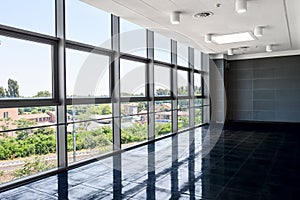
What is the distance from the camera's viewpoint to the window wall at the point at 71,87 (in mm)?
3553

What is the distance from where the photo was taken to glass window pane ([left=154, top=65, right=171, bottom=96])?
22.0ft

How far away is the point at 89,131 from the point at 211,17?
330 cm

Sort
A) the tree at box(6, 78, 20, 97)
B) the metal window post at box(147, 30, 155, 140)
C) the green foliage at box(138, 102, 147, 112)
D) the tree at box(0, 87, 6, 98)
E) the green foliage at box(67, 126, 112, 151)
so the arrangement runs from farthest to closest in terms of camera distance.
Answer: the metal window post at box(147, 30, 155, 140) < the green foliage at box(138, 102, 147, 112) < the green foliage at box(67, 126, 112, 151) < the tree at box(6, 78, 20, 97) < the tree at box(0, 87, 6, 98)

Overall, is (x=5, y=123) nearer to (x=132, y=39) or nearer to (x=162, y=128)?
(x=132, y=39)

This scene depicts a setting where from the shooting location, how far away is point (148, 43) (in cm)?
636

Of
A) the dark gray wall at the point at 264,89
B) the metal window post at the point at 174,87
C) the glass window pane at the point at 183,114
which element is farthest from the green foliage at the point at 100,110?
the dark gray wall at the point at 264,89

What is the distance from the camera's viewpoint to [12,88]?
3.54 metres

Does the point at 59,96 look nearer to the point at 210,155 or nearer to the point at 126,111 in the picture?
the point at 126,111

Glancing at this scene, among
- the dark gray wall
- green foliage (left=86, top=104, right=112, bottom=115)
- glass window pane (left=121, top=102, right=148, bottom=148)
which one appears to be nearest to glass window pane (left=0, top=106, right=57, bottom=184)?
green foliage (left=86, top=104, right=112, bottom=115)

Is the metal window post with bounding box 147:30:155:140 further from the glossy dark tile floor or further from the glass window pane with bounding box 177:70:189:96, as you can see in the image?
the glass window pane with bounding box 177:70:189:96

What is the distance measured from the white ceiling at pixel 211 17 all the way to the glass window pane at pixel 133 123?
1.85 m

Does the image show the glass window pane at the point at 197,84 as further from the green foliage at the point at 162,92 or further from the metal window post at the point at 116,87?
the metal window post at the point at 116,87

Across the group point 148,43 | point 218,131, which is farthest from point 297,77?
point 148,43

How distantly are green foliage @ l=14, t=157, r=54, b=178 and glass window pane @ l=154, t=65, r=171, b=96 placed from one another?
11.3 ft
